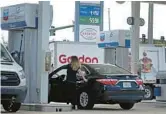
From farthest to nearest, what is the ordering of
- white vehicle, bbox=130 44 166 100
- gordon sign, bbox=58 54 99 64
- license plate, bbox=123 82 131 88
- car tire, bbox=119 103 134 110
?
gordon sign, bbox=58 54 99 64 → white vehicle, bbox=130 44 166 100 → car tire, bbox=119 103 134 110 → license plate, bbox=123 82 131 88

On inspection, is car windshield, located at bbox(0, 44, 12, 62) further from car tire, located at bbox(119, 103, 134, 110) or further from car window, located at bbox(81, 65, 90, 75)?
car tire, located at bbox(119, 103, 134, 110)

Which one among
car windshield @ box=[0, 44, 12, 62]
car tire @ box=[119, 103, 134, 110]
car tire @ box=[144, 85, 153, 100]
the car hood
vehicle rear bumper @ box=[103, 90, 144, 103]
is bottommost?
car tire @ box=[144, 85, 153, 100]

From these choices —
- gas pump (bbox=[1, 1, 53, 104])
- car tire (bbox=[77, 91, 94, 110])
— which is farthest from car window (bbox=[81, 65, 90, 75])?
gas pump (bbox=[1, 1, 53, 104])

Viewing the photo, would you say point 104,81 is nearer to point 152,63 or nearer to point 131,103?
point 131,103

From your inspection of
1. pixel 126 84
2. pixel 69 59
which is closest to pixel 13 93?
pixel 126 84

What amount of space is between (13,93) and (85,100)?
126 inches

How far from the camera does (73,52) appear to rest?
2859cm

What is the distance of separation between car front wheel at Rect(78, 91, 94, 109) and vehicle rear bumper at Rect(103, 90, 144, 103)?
489mm

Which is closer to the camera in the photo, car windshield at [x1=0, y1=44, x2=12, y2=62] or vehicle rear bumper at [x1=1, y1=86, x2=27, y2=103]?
vehicle rear bumper at [x1=1, y1=86, x2=27, y2=103]

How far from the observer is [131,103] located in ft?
52.9

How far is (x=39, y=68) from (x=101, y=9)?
2624 cm

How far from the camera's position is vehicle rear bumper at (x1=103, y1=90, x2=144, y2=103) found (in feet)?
49.3

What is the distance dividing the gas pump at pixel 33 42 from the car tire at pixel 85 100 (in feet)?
4.39

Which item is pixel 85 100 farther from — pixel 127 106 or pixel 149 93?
pixel 149 93
